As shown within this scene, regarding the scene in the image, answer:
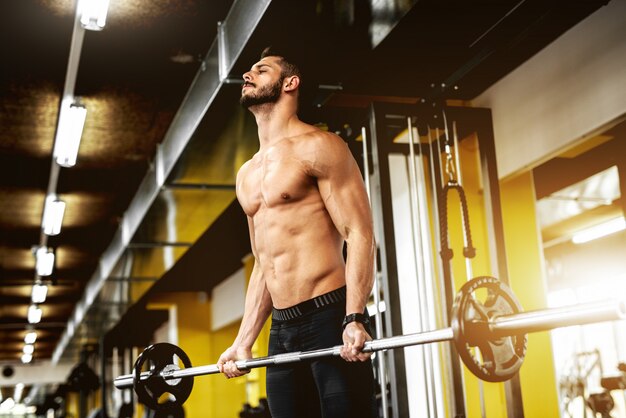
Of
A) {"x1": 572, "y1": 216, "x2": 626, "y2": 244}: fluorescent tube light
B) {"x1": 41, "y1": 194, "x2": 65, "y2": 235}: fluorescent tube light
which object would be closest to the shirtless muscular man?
{"x1": 41, "y1": 194, "x2": 65, "y2": 235}: fluorescent tube light

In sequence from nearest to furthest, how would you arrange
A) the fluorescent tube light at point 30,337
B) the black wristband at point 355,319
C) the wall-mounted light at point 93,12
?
the black wristband at point 355,319 < the wall-mounted light at point 93,12 < the fluorescent tube light at point 30,337

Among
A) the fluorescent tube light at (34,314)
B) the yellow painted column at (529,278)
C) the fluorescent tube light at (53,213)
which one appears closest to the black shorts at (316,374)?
the yellow painted column at (529,278)

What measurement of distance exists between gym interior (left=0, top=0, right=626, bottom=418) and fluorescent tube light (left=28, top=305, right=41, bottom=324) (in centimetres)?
632

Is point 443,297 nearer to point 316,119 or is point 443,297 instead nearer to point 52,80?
point 316,119

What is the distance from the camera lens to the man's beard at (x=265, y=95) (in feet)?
8.02

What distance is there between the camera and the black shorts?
217 centimetres

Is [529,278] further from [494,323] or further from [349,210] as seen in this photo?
[494,323]

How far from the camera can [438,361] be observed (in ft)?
13.6

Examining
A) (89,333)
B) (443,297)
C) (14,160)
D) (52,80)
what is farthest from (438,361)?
(89,333)

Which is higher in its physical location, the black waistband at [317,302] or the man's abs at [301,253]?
the man's abs at [301,253]

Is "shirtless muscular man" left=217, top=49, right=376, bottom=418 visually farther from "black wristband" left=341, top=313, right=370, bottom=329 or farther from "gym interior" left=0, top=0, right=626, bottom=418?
"gym interior" left=0, top=0, right=626, bottom=418

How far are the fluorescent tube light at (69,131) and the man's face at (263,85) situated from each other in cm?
302

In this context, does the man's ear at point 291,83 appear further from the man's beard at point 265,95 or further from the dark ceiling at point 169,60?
the dark ceiling at point 169,60

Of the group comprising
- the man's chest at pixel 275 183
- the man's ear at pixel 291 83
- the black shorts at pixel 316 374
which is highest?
the man's ear at pixel 291 83
